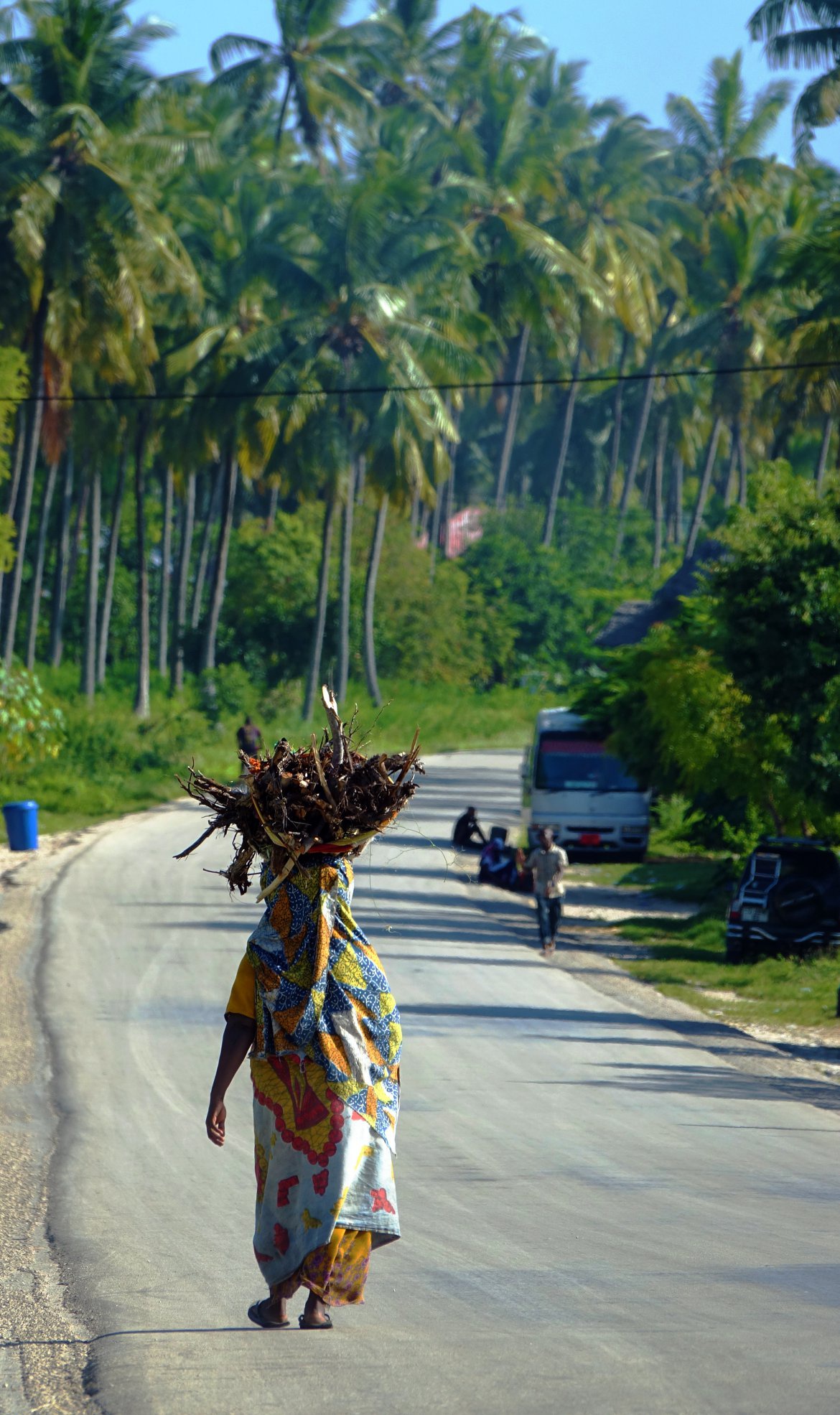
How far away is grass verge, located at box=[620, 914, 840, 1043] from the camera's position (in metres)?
16.4

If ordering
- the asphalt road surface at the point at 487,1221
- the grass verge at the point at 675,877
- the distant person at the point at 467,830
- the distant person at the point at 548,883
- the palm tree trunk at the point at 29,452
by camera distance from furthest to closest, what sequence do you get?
the palm tree trunk at the point at 29,452, the distant person at the point at 467,830, the grass verge at the point at 675,877, the distant person at the point at 548,883, the asphalt road surface at the point at 487,1221

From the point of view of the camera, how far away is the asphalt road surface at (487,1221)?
5.23m

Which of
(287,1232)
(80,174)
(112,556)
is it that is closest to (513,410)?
(112,556)

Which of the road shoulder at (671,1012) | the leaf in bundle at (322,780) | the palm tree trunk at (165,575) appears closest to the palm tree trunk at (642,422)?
the palm tree trunk at (165,575)

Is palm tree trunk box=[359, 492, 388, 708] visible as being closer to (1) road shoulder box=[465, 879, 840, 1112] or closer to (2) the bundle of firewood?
(1) road shoulder box=[465, 879, 840, 1112]

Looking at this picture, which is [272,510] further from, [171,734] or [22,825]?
[22,825]

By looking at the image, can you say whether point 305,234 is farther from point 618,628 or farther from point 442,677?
point 442,677

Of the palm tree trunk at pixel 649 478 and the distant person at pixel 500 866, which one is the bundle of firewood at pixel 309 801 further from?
the palm tree trunk at pixel 649 478

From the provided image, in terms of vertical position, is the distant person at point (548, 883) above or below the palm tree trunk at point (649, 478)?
below

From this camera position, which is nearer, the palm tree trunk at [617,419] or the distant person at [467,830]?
the distant person at [467,830]

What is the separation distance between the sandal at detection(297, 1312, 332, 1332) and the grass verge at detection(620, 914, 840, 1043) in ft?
33.6

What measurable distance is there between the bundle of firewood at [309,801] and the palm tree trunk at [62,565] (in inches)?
1808

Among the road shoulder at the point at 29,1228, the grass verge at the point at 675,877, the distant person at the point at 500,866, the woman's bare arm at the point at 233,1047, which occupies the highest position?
the woman's bare arm at the point at 233,1047

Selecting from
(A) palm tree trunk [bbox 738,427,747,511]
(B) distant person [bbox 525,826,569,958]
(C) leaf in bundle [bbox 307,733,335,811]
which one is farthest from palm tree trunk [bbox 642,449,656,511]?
(C) leaf in bundle [bbox 307,733,335,811]
